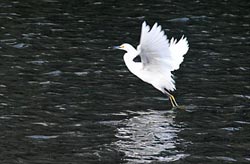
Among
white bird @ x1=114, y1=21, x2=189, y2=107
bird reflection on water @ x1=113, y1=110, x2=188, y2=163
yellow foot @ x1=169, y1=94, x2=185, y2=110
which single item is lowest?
bird reflection on water @ x1=113, y1=110, x2=188, y2=163

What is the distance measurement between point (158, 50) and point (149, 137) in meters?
1.94

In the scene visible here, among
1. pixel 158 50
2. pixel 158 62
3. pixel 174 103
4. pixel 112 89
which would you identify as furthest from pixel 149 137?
pixel 112 89

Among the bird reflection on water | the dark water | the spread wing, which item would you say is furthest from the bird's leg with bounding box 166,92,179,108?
the spread wing

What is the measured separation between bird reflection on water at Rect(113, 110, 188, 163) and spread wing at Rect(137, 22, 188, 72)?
956 millimetres

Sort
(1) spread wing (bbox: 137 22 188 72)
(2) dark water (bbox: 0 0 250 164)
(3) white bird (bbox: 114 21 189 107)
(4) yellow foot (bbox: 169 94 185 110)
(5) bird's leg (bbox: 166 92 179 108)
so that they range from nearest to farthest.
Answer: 1. (2) dark water (bbox: 0 0 250 164)
2. (1) spread wing (bbox: 137 22 188 72)
3. (3) white bird (bbox: 114 21 189 107)
4. (4) yellow foot (bbox: 169 94 185 110)
5. (5) bird's leg (bbox: 166 92 179 108)

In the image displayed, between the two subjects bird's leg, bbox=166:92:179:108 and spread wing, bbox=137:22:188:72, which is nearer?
spread wing, bbox=137:22:188:72

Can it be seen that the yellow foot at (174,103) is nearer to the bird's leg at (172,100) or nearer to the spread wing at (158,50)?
the bird's leg at (172,100)

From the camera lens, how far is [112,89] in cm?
1630

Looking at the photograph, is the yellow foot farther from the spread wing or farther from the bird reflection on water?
the spread wing

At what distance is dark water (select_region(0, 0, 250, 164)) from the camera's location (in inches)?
503

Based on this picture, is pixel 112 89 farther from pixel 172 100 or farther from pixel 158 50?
pixel 158 50

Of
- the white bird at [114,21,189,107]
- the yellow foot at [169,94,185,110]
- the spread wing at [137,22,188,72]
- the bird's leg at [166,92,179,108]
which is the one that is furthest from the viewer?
the bird's leg at [166,92,179,108]

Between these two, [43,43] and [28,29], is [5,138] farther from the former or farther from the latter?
[28,29]

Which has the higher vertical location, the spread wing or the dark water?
the spread wing
